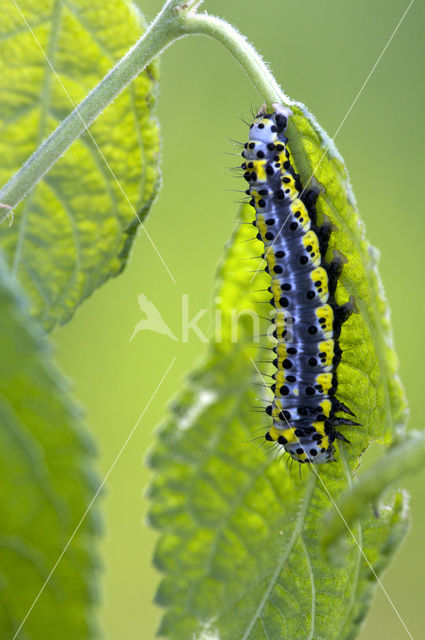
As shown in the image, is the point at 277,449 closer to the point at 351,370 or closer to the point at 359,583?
the point at 351,370

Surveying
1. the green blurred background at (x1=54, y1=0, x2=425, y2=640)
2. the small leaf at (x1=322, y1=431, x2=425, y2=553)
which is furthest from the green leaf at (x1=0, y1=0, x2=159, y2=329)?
the green blurred background at (x1=54, y1=0, x2=425, y2=640)

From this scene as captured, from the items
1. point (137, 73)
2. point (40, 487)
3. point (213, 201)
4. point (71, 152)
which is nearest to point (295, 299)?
point (71, 152)

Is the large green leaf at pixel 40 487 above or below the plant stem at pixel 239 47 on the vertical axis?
below

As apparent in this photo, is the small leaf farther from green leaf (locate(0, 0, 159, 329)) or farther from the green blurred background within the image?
the green blurred background

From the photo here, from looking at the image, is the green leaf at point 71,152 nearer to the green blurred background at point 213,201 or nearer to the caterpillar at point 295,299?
the caterpillar at point 295,299

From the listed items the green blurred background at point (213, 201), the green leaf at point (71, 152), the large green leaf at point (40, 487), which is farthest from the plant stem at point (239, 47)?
the green blurred background at point (213, 201)

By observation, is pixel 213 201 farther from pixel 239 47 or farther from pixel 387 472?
pixel 387 472
